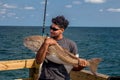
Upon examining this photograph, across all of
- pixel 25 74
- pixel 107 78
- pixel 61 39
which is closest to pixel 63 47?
pixel 61 39

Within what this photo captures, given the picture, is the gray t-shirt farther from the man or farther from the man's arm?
the man's arm

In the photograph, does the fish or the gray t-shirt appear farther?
the gray t-shirt

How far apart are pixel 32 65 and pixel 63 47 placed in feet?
6.22

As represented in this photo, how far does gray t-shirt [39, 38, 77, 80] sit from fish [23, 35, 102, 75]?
0.44 feet

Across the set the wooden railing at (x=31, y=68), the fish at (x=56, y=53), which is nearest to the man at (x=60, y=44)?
the fish at (x=56, y=53)

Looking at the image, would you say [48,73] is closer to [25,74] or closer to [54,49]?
[54,49]

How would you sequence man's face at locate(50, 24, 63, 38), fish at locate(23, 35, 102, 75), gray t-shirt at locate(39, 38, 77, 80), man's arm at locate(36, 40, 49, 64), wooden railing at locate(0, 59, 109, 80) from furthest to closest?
1. wooden railing at locate(0, 59, 109, 80)
2. gray t-shirt at locate(39, 38, 77, 80)
3. man's face at locate(50, 24, 63, 38)
4. fish at locate(23, 35, 102, 75)
5. man's arm at locate(36, 40, 49, 64)

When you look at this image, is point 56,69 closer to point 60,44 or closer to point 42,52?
point 60,44

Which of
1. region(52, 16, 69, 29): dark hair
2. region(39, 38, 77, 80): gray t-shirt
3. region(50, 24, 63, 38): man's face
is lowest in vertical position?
region(39, 38, 77, 80): gray t-shirt

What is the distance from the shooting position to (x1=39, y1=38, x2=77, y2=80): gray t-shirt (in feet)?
21.6

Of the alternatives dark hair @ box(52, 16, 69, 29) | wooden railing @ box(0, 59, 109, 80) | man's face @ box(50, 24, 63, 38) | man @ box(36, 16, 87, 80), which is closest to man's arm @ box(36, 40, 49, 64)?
man @ box(36, 16, 87, 80)

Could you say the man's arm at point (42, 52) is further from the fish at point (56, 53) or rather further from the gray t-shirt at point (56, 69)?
the gray t-shirt at point (56, 69)

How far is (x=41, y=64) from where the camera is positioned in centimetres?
649

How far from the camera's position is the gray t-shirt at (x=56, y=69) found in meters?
6.57
